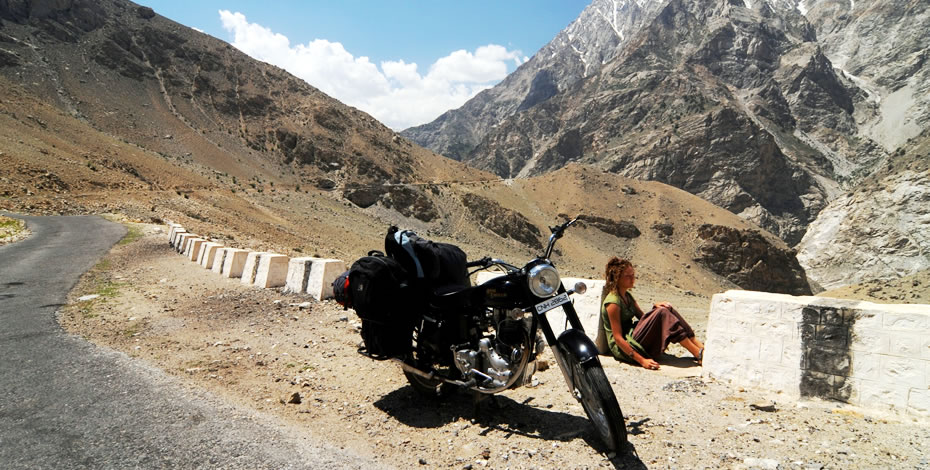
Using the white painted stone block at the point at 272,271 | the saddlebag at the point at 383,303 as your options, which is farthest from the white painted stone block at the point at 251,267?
the saddlebag at the point at 383,303

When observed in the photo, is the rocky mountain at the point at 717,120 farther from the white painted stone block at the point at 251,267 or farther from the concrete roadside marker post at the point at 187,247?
the white painted stone block at the point at 251,267

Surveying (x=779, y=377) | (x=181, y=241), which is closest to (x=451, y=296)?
(x=779, y=377)

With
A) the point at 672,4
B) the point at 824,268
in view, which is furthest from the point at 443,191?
the point at 672,4

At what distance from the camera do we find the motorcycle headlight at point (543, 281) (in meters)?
3.43

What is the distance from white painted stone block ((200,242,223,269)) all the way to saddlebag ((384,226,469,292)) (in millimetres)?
8747

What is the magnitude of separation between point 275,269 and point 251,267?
3.20 feet

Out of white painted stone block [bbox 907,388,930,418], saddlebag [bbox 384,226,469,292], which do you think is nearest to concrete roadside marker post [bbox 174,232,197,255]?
saddlebag [bbox 384,226,469,292]

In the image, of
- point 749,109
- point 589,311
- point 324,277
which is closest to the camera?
point 589,311

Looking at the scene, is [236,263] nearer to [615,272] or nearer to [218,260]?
[218,260]

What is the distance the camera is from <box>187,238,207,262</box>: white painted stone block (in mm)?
12789

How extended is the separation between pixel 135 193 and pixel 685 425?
39.5 m

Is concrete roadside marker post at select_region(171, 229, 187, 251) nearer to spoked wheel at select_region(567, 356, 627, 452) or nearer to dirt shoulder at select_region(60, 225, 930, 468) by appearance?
dirt shoulder at select_region(60, 225, 930, 468)

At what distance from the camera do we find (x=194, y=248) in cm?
1304

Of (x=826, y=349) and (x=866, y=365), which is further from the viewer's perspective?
(x=826, y=349)
